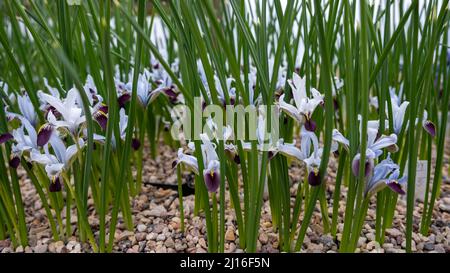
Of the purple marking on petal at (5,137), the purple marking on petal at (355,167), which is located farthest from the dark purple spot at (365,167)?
the purple marking on petal at (5,137)

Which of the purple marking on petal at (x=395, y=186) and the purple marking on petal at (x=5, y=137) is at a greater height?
the purple marking on petal at (x=5, y=137)

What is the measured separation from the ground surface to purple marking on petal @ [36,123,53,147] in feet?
1.33

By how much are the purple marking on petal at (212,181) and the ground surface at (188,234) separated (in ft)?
1.06

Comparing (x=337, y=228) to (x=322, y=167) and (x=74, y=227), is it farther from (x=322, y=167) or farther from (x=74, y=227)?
(x=74, y=227)

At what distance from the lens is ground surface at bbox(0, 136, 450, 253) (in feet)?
3.89

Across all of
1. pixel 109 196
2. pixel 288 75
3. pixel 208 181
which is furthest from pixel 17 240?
pixel 288 75

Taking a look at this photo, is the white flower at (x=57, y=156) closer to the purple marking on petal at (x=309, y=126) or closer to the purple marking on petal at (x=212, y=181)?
the purple marking on petal at (x=212, y=181)

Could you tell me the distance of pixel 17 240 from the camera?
129 cm

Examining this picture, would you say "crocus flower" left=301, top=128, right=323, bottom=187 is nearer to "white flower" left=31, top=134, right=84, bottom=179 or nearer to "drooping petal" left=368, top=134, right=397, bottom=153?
"drooping petal" left=368, top=134, right=397, bottom=153

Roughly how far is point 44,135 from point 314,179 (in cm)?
61

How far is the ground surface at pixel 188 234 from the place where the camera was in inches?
46.7

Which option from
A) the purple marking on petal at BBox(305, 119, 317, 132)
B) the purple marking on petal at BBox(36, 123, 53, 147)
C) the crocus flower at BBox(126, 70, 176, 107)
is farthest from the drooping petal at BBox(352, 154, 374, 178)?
the purple marking on petal at BBox(36, 123, 53, 147)

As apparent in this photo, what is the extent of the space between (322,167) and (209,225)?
0.32 m
